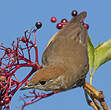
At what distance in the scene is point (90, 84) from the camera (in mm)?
2895

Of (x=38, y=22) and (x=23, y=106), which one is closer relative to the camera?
(x=23, y=106)

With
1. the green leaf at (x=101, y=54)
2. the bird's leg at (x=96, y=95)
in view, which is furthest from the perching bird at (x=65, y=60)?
the bird's leg at (x=96, y=95)

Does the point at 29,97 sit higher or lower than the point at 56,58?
lower

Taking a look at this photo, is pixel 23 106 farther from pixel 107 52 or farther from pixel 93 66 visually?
pixel 107 52

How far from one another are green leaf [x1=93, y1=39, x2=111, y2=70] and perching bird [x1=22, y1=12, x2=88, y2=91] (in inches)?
16.4

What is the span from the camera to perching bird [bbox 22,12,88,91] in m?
3.64

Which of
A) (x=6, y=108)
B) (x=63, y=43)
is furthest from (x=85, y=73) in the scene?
(x=6, y=108)

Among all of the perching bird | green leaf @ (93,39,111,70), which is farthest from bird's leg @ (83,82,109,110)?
the perching bird

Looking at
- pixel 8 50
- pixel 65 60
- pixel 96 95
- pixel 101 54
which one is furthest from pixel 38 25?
pixel 96 95

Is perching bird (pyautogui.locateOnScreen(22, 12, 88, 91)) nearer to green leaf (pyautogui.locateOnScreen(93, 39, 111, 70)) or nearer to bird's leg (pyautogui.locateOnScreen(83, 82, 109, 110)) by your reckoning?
green leaf (pyautogui.locateOnScreen(93, 39, 111, 70))

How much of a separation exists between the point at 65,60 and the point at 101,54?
1109mm

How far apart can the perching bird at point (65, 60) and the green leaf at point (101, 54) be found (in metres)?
0.42

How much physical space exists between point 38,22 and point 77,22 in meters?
1.25

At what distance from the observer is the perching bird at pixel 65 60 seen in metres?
3.64
